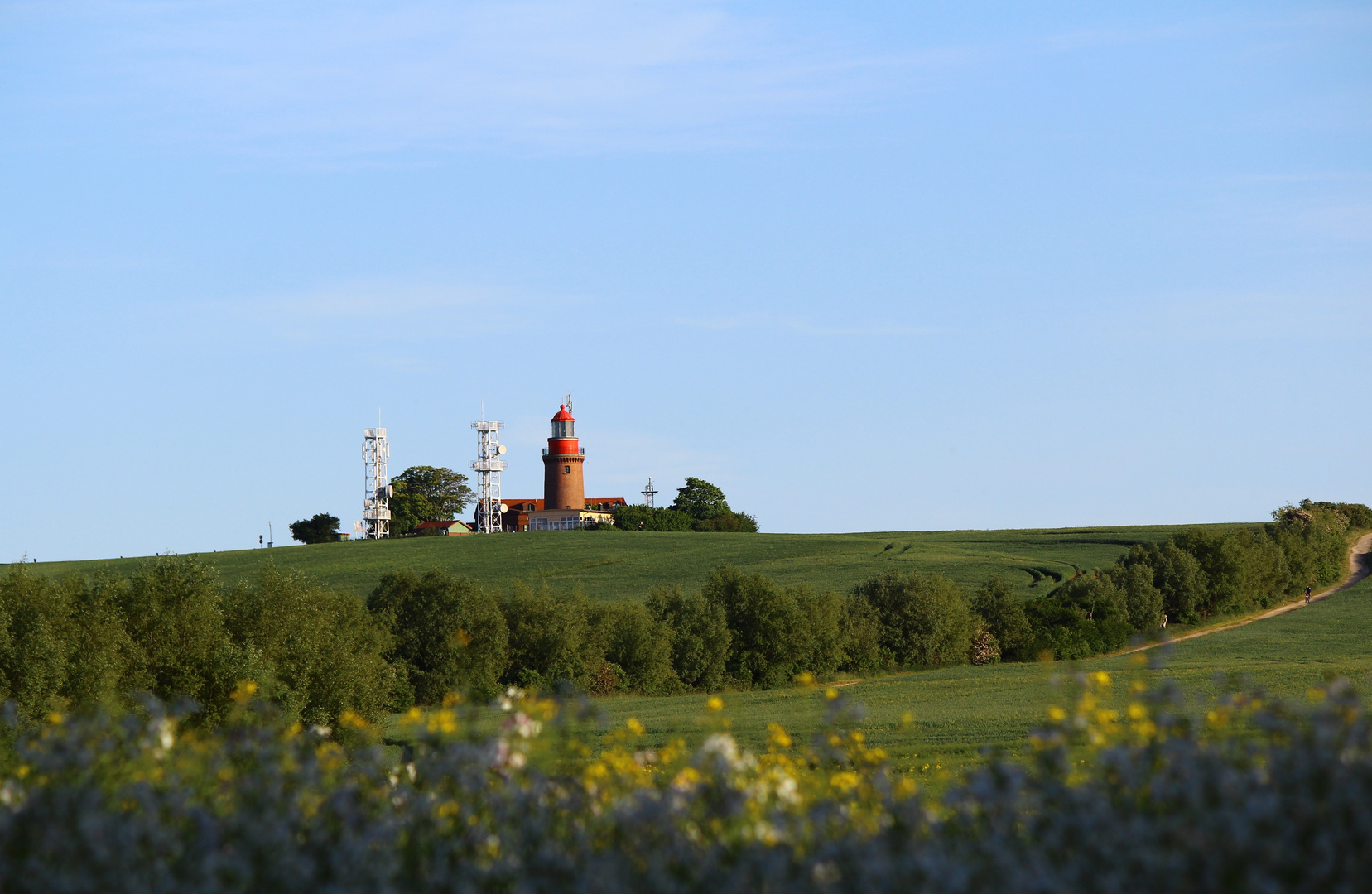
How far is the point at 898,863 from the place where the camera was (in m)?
6.39

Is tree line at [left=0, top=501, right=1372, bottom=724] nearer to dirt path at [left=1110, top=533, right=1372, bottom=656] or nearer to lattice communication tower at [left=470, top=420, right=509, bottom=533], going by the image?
dirt path at [left=1110, top=533, right=1372, bottom=656]

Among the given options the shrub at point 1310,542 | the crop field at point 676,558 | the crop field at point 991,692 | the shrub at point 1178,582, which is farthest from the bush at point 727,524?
the crop field at point 991,692

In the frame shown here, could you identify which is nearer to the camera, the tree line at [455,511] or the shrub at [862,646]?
the shrub at [862,646]

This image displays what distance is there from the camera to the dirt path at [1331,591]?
253ft

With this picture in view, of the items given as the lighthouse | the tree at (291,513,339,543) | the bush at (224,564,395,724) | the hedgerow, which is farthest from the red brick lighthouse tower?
the hedgerow

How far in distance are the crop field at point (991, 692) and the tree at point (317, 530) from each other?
103887 millimetres

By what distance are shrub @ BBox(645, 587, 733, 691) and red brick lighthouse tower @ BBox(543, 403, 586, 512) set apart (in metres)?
97.8

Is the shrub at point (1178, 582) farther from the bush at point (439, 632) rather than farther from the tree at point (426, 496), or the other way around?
the tree at point (426, 496)

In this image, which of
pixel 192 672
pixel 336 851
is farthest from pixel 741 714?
pixel 336 851

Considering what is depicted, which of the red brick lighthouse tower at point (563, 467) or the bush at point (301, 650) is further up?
the red brick lighthouse tower at point (563, 467)

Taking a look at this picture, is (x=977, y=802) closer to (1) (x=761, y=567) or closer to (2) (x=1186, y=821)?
(2) (x=1186, y=821)

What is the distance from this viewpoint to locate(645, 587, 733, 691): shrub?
67.8m

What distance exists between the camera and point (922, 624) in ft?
238

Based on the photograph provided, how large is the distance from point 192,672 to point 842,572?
201 ft
